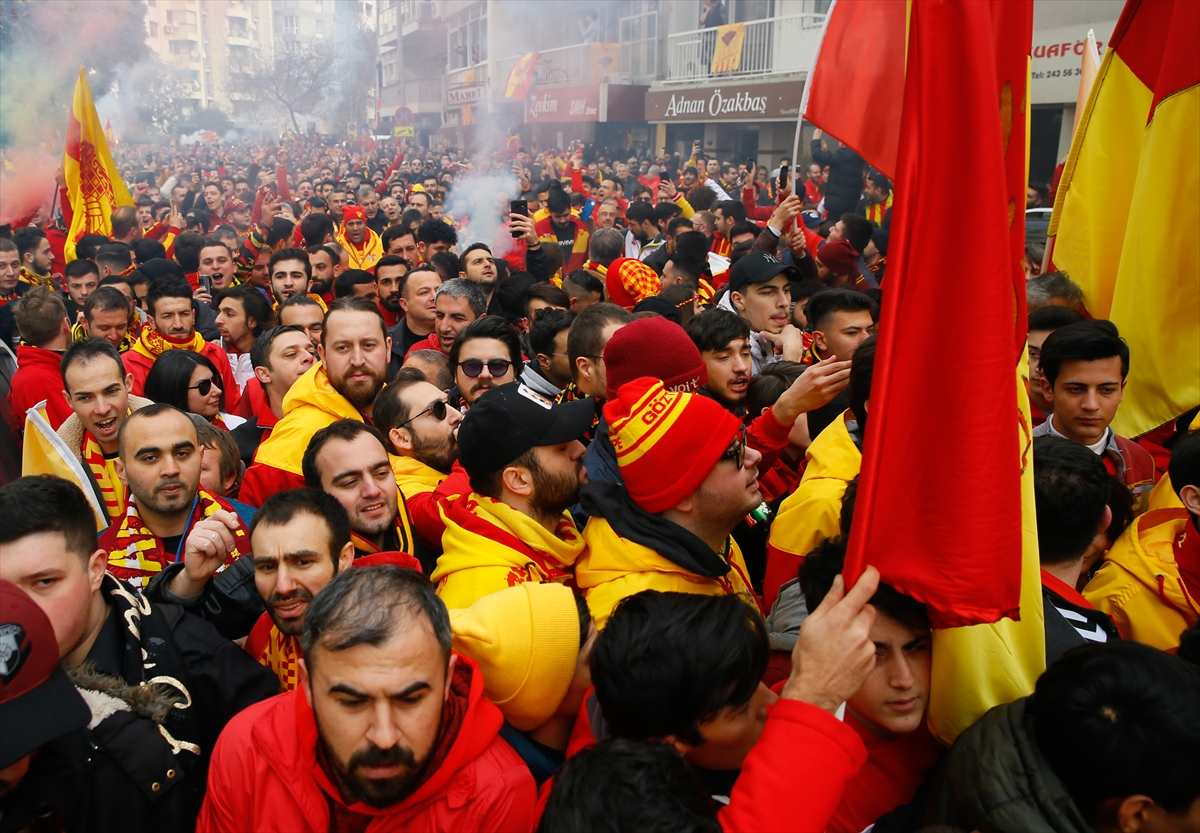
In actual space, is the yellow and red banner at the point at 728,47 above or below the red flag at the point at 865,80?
above

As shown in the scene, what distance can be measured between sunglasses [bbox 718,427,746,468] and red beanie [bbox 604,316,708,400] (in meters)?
0.88

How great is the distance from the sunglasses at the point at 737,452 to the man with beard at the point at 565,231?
8.07m

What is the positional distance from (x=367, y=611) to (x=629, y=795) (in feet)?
2.13

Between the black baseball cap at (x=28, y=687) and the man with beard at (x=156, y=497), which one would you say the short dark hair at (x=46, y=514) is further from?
the man with beard at (x=156, y=497)

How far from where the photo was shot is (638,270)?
6.40 m

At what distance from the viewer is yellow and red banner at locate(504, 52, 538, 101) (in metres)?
30.0

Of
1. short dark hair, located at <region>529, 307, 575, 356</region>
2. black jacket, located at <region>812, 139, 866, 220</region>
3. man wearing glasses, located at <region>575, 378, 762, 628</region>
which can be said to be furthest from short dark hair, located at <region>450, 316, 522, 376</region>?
black jacket, located at <region>812, 139, 866, 220</region>

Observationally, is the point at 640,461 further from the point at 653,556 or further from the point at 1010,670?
the point at 1010,670

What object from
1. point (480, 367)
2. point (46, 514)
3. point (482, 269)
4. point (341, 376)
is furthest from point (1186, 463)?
point (482, 269)

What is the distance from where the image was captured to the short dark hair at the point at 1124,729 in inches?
58.1

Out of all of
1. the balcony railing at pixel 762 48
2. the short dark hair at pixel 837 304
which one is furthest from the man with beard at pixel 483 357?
the balcony railing at pixel 762 48

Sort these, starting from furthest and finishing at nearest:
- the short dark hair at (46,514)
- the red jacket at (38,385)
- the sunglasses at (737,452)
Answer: the red jacket at (38,385) < the sunglasses at (737,452) < the short dark hair at (46,514)

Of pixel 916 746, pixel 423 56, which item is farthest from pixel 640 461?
pixel 423 56

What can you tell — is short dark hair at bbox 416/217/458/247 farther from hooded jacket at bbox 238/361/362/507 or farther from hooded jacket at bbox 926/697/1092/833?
hooded jacket at bbox 926/697/1092/833
